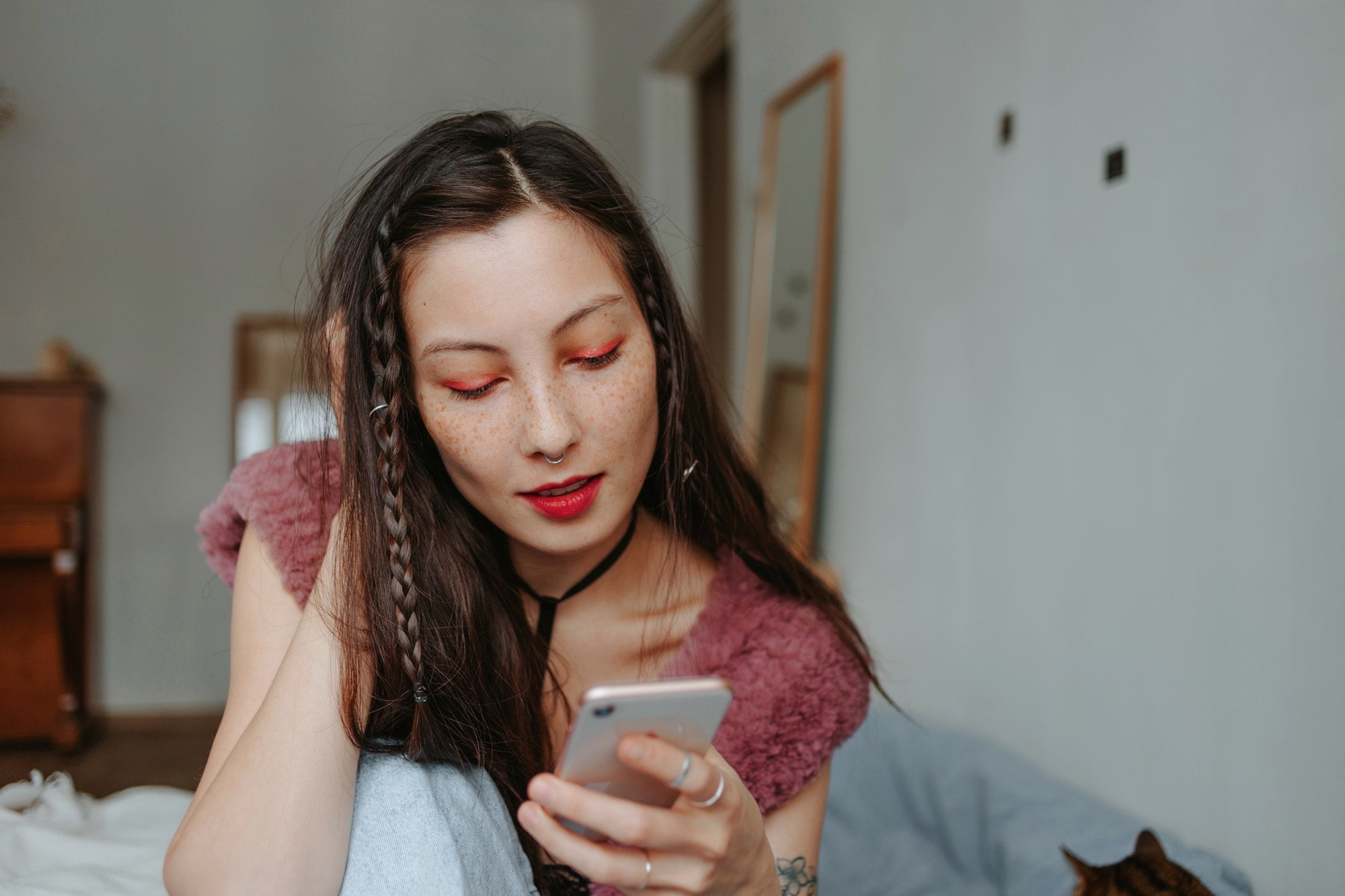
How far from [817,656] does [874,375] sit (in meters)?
1.23

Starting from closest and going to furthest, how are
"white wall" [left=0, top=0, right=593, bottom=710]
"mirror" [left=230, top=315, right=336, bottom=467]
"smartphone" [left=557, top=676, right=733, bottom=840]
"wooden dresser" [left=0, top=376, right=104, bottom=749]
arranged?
"smartphone" [left=557, top=676, right=733, bottom=840] < "wooden dresser" [left=0, top=376, right=104, bottom=749] < "white wall" [left=0, top=0, right=593, bottom=710] < "mirror" [left=230, top=315, right=336, bottom=467]

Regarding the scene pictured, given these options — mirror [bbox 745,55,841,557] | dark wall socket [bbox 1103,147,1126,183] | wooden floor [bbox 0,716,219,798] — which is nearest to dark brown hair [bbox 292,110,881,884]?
dark wall socket [bbox 1103,147,1126,183]

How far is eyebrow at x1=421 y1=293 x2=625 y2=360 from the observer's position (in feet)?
2.70

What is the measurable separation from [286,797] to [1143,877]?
92 cm

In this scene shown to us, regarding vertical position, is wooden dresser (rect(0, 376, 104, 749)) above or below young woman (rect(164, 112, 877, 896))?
below

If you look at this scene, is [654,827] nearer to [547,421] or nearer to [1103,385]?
[547,421]

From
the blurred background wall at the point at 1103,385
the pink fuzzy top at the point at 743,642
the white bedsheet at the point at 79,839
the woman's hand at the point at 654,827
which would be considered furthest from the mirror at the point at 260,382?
the woman's hand at the point at 654,827

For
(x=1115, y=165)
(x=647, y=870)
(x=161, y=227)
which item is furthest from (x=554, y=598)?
(x=161, y=227)

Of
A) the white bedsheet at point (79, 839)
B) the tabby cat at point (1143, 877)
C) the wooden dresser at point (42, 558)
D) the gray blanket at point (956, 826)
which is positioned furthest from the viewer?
the wooden dresser at point (42, 558)

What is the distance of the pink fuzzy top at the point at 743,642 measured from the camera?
38.6 inches

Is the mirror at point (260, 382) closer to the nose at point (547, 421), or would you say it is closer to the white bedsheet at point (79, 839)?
the white bedsheet at point (79, 839)

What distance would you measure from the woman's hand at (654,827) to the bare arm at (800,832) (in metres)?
0.34

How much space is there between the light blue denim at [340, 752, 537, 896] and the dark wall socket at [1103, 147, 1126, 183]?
1.18 meters

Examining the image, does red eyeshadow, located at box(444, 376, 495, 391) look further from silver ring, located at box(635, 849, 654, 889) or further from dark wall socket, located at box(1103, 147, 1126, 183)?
dark wall socket, located at box(1103, 147, 1126, 183)
